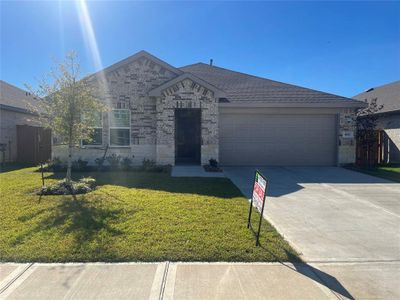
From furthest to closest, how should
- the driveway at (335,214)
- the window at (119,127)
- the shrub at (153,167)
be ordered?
the window at (119,127) < the shrub at (153,167) < the driveway at (335,214)

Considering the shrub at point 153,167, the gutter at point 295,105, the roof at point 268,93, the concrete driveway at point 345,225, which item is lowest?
the concrete driveway at point 345,225

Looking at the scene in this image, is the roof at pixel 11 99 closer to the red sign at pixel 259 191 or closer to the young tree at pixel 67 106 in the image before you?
the young tree at pixel 67 106

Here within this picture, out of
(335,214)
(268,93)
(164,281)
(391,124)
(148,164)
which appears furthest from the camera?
(391,124)

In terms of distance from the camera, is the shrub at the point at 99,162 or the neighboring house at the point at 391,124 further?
the neighboring house at the point at 391,124

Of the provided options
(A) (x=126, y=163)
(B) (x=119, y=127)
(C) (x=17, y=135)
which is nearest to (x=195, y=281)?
(A) (x=126, y=163)

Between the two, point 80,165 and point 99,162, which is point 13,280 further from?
point 99,162

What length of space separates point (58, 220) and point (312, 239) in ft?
15.2

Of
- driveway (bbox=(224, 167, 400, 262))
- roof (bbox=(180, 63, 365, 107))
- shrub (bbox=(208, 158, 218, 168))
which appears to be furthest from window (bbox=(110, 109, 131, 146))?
driveway (bbox=(224, 167, 400, 262))

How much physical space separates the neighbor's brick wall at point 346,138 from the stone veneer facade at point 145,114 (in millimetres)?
6162

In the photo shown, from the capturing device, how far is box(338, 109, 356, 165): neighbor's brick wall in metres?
14.7

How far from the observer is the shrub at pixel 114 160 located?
13.1 m

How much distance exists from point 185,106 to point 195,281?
10.3 meters

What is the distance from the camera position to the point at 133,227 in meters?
5.47

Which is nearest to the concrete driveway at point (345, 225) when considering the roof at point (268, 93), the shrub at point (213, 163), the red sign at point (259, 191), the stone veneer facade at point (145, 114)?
the red sign at point (259, 191)
